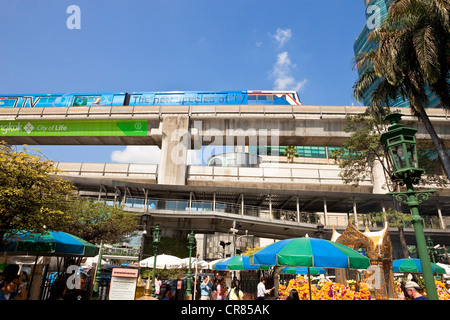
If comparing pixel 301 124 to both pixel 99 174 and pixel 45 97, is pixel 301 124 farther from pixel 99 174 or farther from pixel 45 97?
pixel 45 97

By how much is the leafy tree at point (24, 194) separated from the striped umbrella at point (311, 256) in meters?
8.30

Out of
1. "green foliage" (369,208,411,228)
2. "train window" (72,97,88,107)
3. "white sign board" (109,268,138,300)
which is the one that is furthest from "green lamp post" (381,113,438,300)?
"train window" (72,97,88,107)

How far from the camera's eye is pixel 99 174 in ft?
98.2

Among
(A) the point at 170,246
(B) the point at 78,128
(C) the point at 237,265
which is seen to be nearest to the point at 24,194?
(C) the point at 237,265

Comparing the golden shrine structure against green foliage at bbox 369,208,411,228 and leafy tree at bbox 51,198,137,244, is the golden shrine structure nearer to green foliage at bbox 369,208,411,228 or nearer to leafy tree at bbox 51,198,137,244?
green foliage at bbox 369,208,411,228

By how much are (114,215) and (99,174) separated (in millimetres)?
12415

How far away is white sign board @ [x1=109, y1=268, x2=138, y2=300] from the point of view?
342 inches

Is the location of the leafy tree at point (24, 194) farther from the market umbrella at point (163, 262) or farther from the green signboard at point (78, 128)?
the green signboard at point (78, 128)

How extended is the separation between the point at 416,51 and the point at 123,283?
17.2 m

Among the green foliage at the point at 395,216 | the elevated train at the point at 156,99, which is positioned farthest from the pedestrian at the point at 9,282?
the elevated train at the point at 156,99

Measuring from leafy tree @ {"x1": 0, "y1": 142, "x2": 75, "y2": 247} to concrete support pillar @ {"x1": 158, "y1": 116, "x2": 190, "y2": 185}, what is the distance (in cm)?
1767

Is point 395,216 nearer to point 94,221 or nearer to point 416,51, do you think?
point 416,51

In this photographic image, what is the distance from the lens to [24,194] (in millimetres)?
9742

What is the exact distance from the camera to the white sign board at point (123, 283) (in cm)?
868
